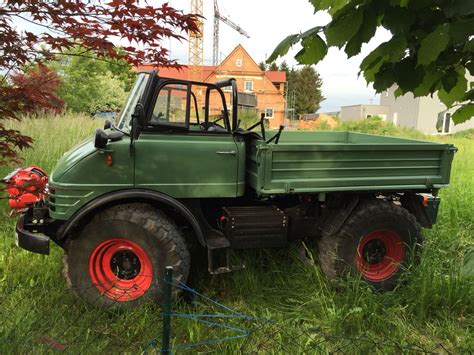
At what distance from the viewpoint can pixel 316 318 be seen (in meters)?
3.43

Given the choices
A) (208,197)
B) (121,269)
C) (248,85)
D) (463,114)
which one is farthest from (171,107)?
(248,85)

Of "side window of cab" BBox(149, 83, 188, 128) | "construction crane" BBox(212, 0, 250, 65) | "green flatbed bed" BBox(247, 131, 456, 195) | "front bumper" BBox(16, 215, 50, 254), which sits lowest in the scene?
"front bumper" BBox(16, 215, 50, 254)

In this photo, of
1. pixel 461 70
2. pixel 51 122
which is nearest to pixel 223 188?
pixel 461 70

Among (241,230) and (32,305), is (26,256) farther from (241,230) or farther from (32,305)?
(241,230)

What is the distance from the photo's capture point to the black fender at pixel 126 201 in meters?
3.35

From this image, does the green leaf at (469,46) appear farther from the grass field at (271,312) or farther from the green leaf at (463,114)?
the grass field at (271,312)

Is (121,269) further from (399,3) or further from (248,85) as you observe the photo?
(248,85)

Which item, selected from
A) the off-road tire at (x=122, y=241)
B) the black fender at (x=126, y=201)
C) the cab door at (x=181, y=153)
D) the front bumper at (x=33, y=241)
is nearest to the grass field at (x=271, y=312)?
the off-road tire at (x=122, y=241)

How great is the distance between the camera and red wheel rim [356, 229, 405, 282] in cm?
402

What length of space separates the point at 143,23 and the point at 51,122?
6.30 m

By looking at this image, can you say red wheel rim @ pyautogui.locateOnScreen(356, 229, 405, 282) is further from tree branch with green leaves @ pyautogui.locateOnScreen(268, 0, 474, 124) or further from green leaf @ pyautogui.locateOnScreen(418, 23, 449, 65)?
green leaf @ pyautogui.locateOnScreen(418, 23, 449, 65)

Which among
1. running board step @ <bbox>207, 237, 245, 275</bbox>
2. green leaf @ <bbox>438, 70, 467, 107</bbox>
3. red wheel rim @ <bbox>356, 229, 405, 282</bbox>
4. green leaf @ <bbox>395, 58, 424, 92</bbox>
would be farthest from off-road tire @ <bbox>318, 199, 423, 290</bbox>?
green leaf @ <bbox>395, 58, 424, 92</bbox>

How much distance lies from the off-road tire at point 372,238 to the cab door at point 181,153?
107 centimetres

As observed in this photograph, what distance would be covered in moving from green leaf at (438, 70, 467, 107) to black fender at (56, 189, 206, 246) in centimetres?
226
